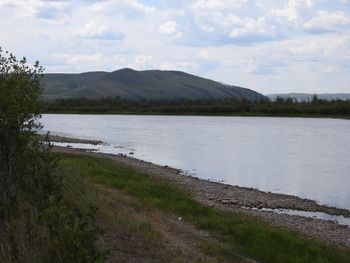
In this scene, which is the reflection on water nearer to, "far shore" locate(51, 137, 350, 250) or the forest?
"far shore" locate(51, 137, 350, 250)

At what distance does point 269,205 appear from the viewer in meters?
23.0

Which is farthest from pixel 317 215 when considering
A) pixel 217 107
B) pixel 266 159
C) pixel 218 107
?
pixel 217 107

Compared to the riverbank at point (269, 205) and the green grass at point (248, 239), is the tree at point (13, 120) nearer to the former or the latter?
the green grass at point (248, 239)

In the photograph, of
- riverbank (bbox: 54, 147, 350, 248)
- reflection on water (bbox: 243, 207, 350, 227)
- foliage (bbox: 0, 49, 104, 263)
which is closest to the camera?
foliage (bbox: 0, 49, 104, 263)

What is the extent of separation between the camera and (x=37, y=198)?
24.1 ft

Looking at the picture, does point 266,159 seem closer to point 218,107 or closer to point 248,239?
point 248,239

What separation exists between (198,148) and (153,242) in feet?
142

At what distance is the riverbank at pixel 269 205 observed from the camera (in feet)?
56.4

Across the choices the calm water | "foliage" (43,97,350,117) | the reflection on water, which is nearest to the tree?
the reflection on water

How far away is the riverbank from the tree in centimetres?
1077

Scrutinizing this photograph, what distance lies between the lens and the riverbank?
17203 mm

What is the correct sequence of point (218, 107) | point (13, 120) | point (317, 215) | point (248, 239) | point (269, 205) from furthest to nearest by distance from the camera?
point (218, 107) → point (269, 205) → point (317, 215) → point (248, 239) → point (13, 120)

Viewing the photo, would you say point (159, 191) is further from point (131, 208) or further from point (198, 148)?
point (198, 148)

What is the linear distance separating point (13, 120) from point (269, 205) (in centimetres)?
1724
